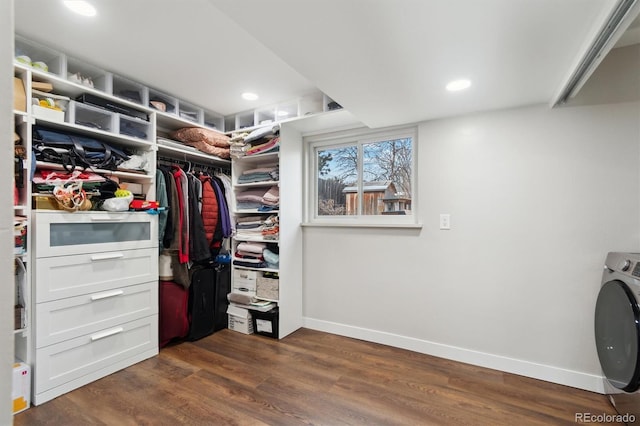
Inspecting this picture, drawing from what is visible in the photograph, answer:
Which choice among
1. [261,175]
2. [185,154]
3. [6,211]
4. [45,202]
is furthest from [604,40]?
[45,202]

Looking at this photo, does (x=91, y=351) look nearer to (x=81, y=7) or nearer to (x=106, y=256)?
(x=106, y=256)

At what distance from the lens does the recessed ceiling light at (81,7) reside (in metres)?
1.52

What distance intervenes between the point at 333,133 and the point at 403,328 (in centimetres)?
196

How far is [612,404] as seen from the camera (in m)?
1.77

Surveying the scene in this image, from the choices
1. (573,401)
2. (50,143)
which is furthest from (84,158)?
(573,401)

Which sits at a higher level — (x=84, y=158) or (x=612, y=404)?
(x=84, y=158)

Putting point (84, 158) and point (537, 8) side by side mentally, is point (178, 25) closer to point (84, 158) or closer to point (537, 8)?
point (84, 158)

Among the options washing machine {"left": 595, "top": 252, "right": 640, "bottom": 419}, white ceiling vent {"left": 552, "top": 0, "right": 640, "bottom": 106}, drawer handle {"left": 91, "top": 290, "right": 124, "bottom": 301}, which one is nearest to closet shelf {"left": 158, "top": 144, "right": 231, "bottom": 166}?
drawer handle {"left": 91, "top": 290, "right": 124, "bottom": 301}

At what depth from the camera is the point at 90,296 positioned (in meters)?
2.03

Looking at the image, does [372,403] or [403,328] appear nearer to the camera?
[372,403]

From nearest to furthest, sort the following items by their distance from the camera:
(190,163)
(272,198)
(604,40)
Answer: (604,40)
(272,198)
(190,163)

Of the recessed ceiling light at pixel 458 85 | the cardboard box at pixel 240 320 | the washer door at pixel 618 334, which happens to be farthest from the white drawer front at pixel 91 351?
the washer door at pixel 618 334

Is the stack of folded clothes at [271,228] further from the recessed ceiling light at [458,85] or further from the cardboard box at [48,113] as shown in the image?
the recessed ceiling light at [458,85]

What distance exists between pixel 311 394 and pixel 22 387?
5.56 ft
